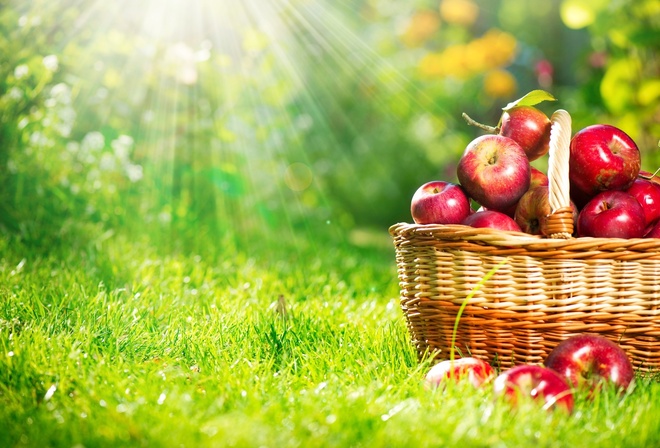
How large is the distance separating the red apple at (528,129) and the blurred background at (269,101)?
1428mm

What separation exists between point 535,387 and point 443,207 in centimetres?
Answer: 64

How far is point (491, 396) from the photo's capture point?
1758mm

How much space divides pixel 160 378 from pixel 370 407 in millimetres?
539

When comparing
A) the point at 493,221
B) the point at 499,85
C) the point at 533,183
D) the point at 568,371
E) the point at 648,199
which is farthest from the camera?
the point at 499,85

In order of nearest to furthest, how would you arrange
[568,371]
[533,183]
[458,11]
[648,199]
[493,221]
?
[568,371] < [493,221] < [648,199] < [533,183] < [458,11]

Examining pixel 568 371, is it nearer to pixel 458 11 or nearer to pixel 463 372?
pixel 463 372

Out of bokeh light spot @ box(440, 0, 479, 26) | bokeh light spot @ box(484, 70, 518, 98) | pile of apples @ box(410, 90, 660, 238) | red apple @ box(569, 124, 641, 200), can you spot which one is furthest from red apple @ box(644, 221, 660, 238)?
bokeh light spot @ box(440, 0, 479, 26)

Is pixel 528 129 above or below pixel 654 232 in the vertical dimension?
above

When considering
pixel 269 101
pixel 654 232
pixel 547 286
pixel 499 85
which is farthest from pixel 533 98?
pixel 499 85

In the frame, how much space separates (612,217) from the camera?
80.0 inches

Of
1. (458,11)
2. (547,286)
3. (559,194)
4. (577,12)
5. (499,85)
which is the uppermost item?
(577,12)

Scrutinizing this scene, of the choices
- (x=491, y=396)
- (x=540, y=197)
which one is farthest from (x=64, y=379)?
(x=540, y=197)

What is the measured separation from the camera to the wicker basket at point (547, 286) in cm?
196

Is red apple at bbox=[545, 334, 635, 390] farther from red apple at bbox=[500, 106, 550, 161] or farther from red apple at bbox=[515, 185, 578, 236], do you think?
red apple at bbox=[500, 106, 550, 161]
